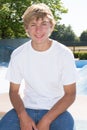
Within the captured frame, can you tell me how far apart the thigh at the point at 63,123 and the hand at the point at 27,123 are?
0.14 m

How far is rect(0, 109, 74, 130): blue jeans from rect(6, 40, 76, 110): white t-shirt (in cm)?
6

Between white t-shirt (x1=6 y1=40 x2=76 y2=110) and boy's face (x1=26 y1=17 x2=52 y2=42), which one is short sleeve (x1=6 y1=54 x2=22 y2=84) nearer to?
white t-shirt (x1=6 y1=40 x2=76 y2=110)

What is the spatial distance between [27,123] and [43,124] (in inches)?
4.3

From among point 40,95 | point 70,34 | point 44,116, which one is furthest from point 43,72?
point 70,34

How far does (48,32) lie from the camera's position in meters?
2.48

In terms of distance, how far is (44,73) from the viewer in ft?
8.04

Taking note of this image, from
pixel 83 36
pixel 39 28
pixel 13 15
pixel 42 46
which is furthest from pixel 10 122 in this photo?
pixel 83 36

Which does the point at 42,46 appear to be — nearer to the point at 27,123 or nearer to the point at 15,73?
the point at 15,73

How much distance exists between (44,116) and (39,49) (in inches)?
19.3

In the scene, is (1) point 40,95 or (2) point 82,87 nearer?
→ (1) point 40,95

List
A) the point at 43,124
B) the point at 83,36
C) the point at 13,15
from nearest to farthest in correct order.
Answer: the point at 43,124 < the point at 13,15 < the point at 83,36

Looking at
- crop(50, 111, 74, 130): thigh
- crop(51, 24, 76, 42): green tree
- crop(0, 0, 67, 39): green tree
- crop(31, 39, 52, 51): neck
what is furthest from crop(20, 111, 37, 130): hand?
crop(51, 24, 76, 42): green tree

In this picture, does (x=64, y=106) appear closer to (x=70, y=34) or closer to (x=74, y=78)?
(x=74, y=78)

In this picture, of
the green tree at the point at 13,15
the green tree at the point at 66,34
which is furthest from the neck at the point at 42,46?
the green tree at the point at 66,34
